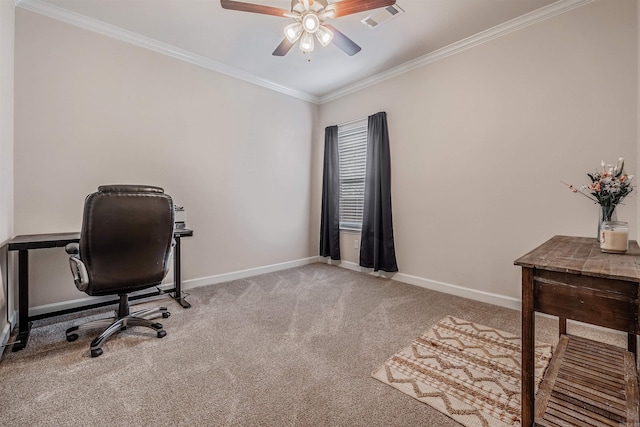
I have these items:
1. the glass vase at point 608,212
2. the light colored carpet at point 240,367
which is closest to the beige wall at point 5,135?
the light colored carpet at point 240,367

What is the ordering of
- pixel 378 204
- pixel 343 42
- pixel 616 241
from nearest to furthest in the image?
pixel 616 241, pixel 343 42, pixel 378 204

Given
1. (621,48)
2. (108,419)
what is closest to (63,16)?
(108,419)

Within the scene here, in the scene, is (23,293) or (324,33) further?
(324,33)

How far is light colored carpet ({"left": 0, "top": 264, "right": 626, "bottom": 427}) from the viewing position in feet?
4.47

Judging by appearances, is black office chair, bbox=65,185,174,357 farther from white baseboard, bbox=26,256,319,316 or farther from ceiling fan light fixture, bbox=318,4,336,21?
ceiling fan light fixture, bbox=318,4,336,21

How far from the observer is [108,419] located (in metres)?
1.33

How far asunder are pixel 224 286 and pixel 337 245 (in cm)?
176

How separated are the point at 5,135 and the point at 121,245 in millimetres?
1264

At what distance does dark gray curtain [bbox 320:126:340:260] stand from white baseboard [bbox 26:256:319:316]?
523 mm

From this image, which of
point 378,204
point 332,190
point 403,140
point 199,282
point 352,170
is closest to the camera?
point 199,282

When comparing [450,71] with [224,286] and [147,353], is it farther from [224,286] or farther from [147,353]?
[147,353]

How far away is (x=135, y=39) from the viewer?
2893mm

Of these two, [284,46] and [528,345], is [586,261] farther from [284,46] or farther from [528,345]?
[284,46]

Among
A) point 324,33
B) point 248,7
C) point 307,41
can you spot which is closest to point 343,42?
point 324,33
